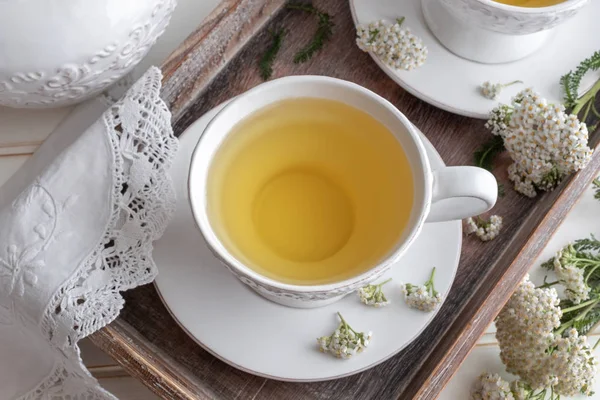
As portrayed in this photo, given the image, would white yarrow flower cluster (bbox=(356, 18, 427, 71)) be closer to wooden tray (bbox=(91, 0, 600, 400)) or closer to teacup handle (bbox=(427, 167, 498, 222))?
wooden tray (bbox=(91, 0, 600, 400))

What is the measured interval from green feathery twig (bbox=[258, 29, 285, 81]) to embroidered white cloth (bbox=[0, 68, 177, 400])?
0.56 ft

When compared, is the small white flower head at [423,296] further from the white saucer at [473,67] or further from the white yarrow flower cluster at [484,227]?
the white saucer at [473,67]

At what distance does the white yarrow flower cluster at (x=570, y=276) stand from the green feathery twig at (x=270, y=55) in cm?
49

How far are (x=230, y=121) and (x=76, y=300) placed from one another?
10.5 inches

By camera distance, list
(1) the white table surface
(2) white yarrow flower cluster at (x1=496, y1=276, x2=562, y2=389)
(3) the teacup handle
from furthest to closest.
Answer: (1) the white table surface → (2) white yarrow flower cluster at (x1=496, y1=276, x2=562, y2=389) → (3) the teacup handle

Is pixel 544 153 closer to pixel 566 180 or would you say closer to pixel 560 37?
pixel 566 180

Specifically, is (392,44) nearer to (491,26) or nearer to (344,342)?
(491,26)

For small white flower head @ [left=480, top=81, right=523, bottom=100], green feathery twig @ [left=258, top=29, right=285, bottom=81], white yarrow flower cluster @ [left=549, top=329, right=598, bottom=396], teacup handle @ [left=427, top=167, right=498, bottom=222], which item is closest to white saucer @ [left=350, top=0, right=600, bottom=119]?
small white flower head @ [left=480, top=81, right=523, bottom=100]

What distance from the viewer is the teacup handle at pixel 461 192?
2.48ft

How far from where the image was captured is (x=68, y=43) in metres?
0.87

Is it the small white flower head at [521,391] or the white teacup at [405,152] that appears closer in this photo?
the white teacup at [405,152]

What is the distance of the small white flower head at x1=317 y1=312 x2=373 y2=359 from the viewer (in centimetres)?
84

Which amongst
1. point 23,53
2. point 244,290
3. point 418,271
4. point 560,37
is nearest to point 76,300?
point 244,290

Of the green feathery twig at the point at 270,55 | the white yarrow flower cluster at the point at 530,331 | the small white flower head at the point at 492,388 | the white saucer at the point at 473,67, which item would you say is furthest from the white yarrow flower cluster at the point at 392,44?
the small white flower head at the point at 492,388
